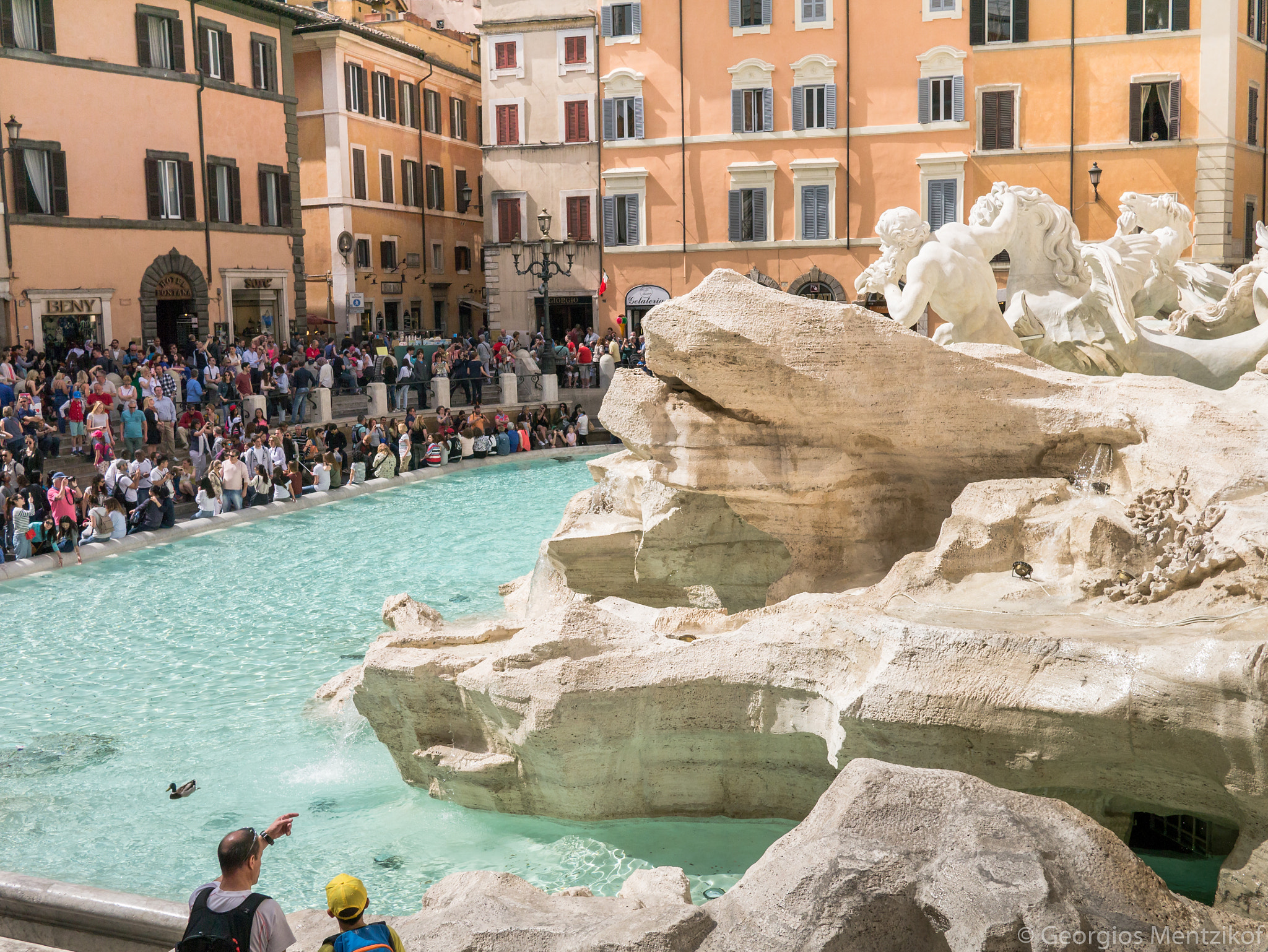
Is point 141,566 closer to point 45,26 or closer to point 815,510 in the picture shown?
point 815,510

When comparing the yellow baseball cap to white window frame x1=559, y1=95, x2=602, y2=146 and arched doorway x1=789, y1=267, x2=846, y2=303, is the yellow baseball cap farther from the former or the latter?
white window frame x1=559, y1=95, x2=602, y2=146

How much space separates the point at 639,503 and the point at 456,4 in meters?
37.8

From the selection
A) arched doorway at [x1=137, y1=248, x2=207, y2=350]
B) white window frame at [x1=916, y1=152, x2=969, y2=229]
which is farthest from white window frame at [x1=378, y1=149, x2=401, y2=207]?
white window frame at [x1=916, y1=152, x2=969, y2=229]

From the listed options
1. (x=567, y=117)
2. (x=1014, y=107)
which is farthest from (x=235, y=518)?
(x=1014, y=107)

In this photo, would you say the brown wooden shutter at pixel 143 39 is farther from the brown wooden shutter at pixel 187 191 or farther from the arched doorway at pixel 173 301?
the arched doorway at pixel 173 301

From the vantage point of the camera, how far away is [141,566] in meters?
14.6

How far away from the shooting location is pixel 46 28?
25.0 metres

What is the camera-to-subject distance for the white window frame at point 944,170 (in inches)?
1222

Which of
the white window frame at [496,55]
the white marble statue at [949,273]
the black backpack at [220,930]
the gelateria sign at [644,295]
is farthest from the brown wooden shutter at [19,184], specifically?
the black backpack at [220,930]

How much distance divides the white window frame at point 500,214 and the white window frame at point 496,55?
3.20 metres

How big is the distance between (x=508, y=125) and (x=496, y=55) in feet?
6.58

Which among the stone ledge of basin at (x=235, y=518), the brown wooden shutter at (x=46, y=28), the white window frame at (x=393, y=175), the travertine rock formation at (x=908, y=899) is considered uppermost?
the brown wooden shutter at (x=46, y=28)

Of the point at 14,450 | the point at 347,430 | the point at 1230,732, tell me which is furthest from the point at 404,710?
the point at 347,430

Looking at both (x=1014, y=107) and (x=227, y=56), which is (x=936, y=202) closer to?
(x=1014, y=107)
